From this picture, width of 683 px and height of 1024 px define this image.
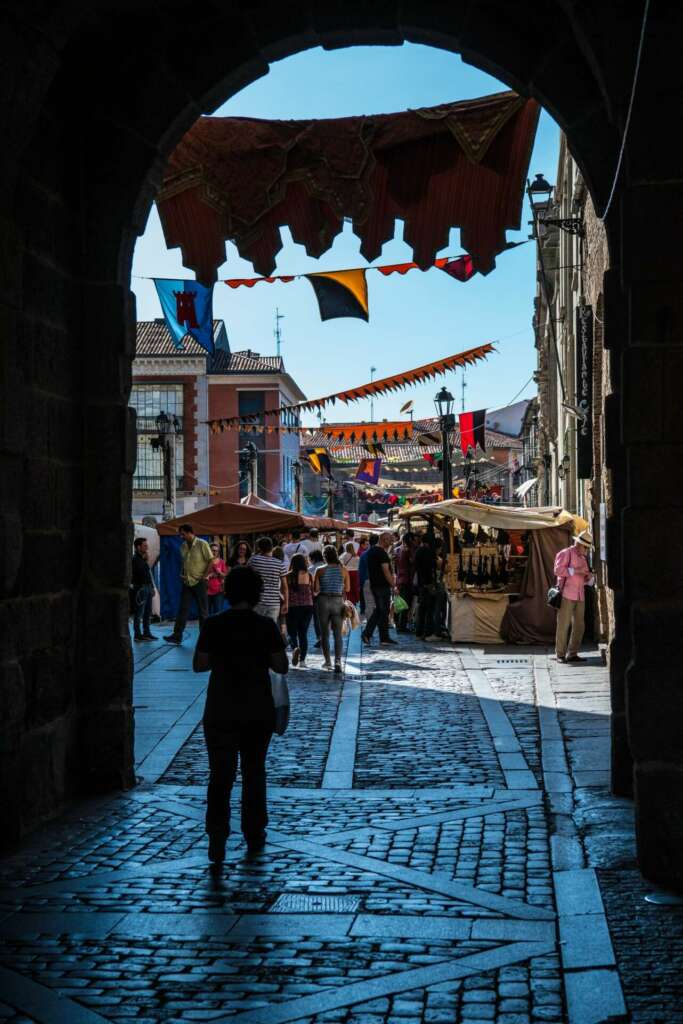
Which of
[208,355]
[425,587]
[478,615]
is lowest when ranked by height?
[478,615]

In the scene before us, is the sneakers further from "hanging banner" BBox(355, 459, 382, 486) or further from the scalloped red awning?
"hanging banner" BBox(355, 459, 382, 486)

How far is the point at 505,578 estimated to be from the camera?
70.5 ft

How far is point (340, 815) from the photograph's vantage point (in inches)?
319

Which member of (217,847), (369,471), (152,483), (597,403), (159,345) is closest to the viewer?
(217,847)

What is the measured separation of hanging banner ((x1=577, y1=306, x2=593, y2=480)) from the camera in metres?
17.4

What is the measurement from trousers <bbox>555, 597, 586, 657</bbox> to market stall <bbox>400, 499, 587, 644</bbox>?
10.9ft

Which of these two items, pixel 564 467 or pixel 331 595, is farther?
pixel 564 467

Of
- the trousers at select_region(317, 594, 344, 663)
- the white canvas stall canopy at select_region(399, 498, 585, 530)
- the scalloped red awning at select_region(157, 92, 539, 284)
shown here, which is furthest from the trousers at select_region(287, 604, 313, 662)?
the scalloped red awning at select_region(157, 92, 539, 284)

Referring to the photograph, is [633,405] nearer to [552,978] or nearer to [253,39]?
[552,978]

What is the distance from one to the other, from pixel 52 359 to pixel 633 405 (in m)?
3.71

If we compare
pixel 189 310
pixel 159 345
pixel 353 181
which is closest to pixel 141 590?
pixel 189 310

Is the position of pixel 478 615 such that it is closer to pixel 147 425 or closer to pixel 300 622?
pixel 300 622

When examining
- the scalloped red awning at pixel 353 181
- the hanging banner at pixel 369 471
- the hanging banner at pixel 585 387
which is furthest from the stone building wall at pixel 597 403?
the hanging banner at pixel 369 471

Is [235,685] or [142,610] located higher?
[235,685]
